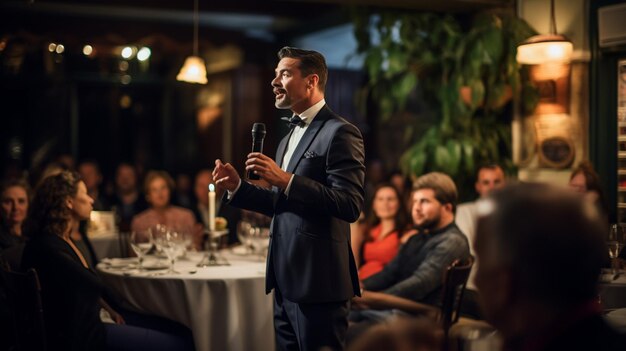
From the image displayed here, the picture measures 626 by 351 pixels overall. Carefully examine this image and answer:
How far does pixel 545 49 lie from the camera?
517 centimetres

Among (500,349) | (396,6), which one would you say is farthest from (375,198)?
(500,349)

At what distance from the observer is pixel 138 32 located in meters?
10.1

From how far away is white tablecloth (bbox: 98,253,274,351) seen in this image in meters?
3.73

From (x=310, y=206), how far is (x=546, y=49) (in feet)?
10.3

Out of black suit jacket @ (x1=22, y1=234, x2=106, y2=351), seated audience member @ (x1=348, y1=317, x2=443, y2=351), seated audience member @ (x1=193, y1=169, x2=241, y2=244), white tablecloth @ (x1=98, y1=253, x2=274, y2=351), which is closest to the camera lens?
seated audience member @ (x1=348, y1=317, x2=443, y2=351)

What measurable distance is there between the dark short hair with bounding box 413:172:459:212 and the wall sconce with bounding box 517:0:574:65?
1495 millimetres

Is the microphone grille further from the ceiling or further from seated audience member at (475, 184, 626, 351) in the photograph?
the ceiling

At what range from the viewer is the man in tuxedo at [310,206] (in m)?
2.65

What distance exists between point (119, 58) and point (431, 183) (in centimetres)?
780

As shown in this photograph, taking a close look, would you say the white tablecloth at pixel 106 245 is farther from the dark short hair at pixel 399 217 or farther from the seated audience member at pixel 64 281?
the dark short hair at pixel 399 217

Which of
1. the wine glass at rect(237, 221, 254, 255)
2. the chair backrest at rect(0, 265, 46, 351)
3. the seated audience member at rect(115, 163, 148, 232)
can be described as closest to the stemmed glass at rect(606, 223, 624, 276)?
the wine glass at rect(237, 221, 254, 255)

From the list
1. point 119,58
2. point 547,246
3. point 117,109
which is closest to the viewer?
point 547,246

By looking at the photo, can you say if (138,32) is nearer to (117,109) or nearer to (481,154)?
(117,109)

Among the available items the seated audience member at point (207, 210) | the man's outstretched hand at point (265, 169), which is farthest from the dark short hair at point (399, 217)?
the man's outstretched hand at point (265, 169)
